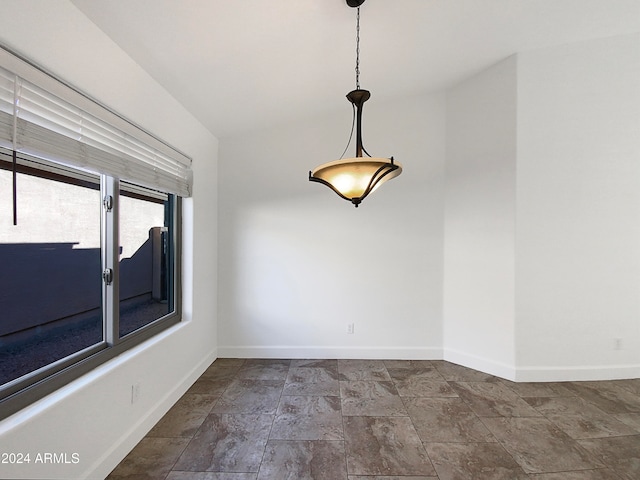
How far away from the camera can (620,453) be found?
1820 millimetres

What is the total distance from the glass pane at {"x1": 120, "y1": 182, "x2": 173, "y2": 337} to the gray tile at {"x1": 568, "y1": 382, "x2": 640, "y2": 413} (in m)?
3.86

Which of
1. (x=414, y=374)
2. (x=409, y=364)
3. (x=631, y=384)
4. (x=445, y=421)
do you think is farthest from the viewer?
(x=409, y=364)

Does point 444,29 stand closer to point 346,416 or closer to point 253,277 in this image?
point 253,277

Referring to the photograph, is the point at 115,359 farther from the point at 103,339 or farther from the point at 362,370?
the point at 362,370

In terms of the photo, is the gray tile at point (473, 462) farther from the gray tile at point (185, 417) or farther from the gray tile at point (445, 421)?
the gray tile at point (185, 417)

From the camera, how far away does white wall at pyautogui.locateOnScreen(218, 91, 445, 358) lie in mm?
3248

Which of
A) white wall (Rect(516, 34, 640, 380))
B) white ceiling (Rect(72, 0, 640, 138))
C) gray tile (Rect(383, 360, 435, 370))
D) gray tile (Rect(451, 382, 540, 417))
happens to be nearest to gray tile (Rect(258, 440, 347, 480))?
gray tile (Rect(451, 382, 540, 417))

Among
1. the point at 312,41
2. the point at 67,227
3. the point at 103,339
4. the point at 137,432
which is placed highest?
the point at 312,41

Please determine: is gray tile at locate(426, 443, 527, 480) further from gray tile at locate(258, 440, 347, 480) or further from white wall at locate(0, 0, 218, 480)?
white wall at locate(0, 0, 218, 480)

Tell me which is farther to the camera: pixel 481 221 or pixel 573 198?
pixel 481 221

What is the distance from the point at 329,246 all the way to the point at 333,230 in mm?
192

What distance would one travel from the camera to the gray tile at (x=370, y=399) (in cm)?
225

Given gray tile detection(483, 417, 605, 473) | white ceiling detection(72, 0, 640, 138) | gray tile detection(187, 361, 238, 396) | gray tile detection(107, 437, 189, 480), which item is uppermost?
white ceiling detection(72, 0, 640, 138)

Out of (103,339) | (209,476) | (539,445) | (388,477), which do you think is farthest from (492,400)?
(103,339)
